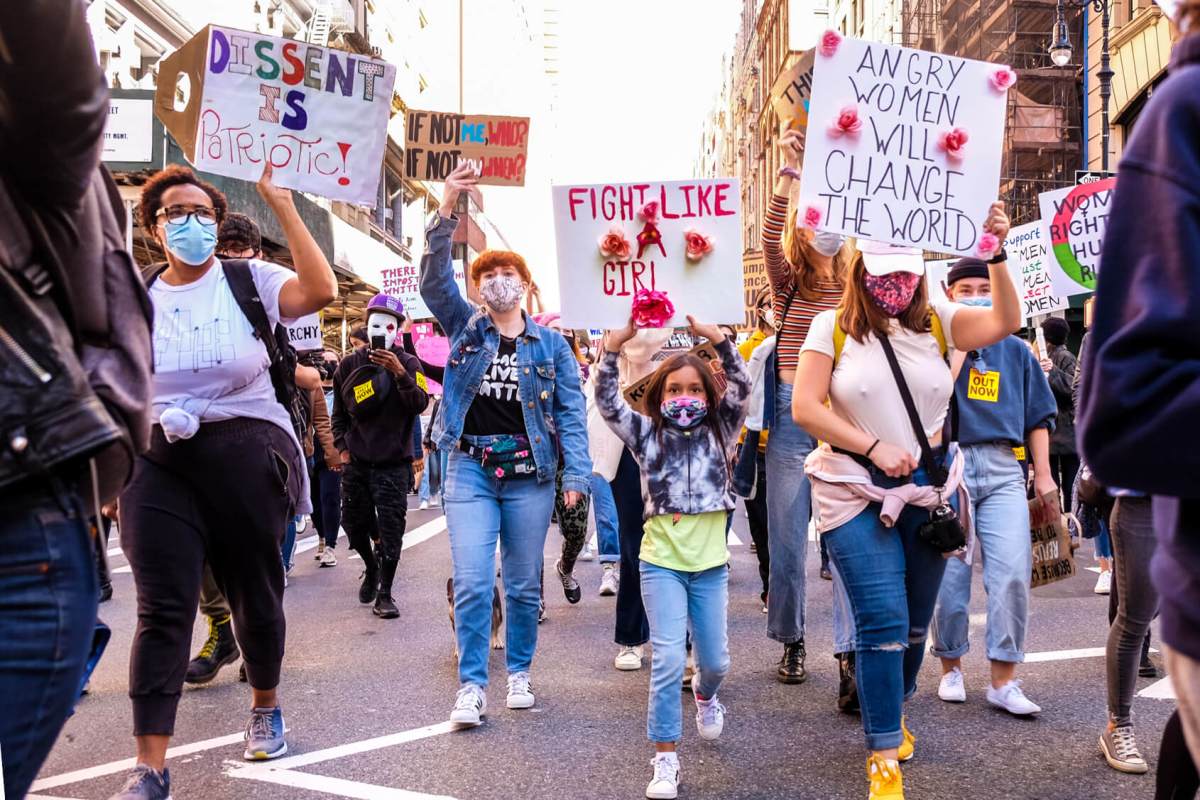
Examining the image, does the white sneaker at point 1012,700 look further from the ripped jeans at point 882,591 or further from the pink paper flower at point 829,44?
the pink paper flower at point 829,44

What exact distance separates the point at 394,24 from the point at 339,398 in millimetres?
33693

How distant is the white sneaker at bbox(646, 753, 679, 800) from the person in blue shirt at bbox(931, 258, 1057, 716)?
66.7 inches

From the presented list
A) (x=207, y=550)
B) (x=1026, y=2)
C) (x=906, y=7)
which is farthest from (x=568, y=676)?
(x=906, y=7)

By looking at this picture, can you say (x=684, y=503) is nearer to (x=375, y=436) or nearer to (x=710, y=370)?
(x=710, y=370)

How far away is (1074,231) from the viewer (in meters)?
9.40

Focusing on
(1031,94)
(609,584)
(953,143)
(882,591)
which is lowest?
(609,584)

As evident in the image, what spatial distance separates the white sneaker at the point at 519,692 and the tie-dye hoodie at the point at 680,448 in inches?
46.7

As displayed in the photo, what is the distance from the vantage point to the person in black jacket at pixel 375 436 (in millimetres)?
8000

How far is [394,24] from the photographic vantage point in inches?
1544

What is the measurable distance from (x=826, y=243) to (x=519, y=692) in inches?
95.0

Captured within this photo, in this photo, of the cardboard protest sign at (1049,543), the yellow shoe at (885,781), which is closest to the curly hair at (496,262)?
the cardboard protest sign at (1049,543)

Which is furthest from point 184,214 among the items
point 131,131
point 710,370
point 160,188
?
point 131,131

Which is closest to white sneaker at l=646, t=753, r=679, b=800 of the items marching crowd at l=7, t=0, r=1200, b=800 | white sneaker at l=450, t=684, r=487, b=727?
marching crowd at l=7, t=0, r=1200, b=800

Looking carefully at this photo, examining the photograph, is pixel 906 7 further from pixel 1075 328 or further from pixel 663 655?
pixel 663 655
